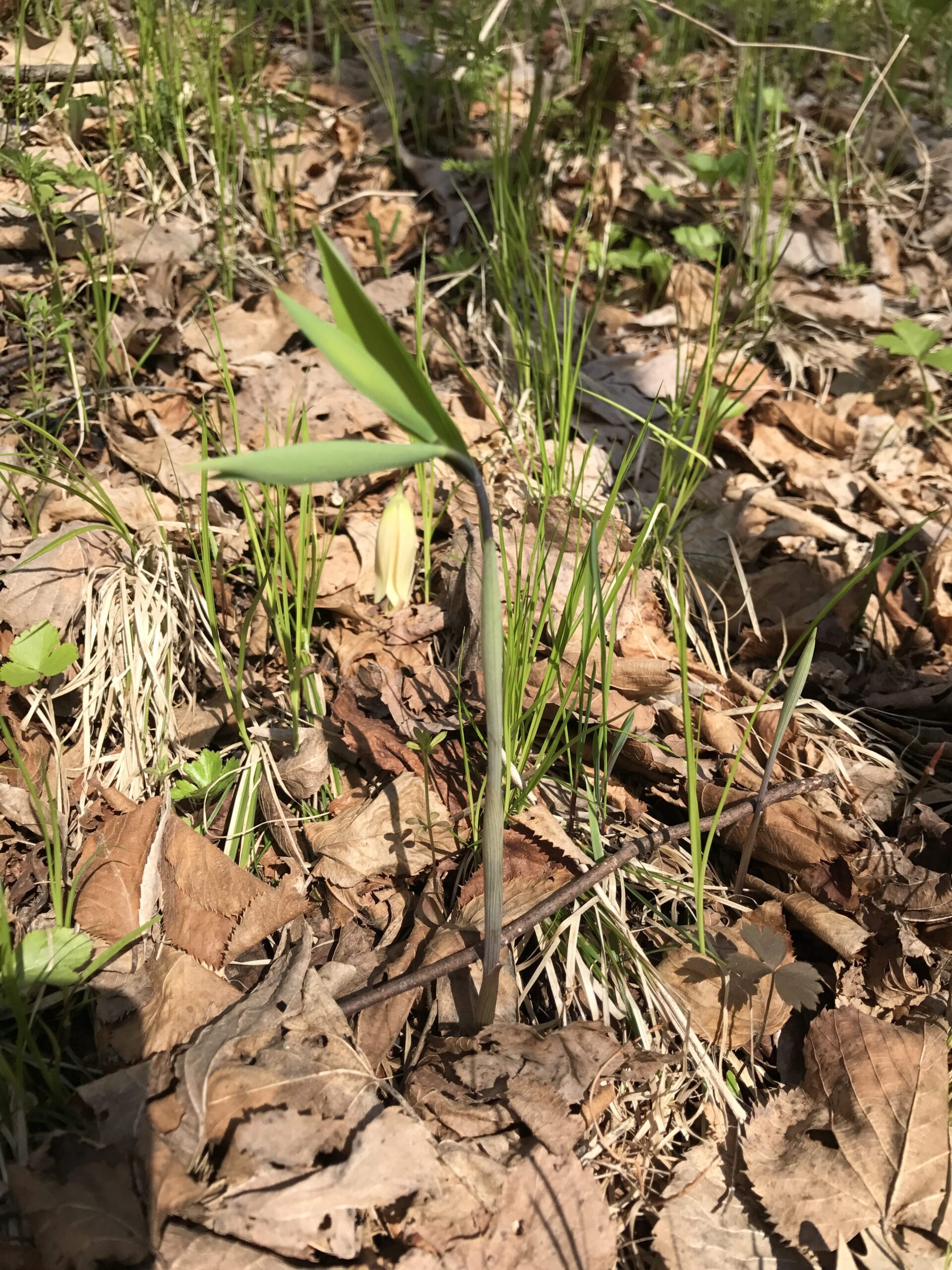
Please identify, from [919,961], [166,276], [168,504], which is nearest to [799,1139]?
[919,961]

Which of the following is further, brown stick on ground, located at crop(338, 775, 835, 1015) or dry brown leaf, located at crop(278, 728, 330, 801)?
dry brown leaf, located at crop(278, 728, 330, 801)

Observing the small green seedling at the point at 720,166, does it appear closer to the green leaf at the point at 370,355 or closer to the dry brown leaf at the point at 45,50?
the dry brown leaf at the point at 45,50

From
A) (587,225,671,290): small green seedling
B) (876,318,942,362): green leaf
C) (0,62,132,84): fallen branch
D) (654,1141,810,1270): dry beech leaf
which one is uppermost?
(0,62,132,84): fallen branch

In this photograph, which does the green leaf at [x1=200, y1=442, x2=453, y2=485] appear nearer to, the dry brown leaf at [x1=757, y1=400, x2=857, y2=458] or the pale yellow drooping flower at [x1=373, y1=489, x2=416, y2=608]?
the pale yellow drooping flower at [x1=373, y1=489, x2=416, y2=608]

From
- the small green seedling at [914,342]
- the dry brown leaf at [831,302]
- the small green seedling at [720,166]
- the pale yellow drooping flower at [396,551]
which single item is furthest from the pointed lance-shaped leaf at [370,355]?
the small green seedling at [720,166]

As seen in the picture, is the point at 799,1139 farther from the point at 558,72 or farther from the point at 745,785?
the point at 558,72

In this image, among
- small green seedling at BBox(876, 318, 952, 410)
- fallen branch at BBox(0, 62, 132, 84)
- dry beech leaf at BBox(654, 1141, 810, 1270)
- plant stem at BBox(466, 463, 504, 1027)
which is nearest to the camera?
plant stem at BBox(466, 463, 504, 1027)

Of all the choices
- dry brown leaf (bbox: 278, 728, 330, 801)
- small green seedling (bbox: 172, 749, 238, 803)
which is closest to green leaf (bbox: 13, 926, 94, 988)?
small green seedling (bbox: 172, 749, 238, 803)
